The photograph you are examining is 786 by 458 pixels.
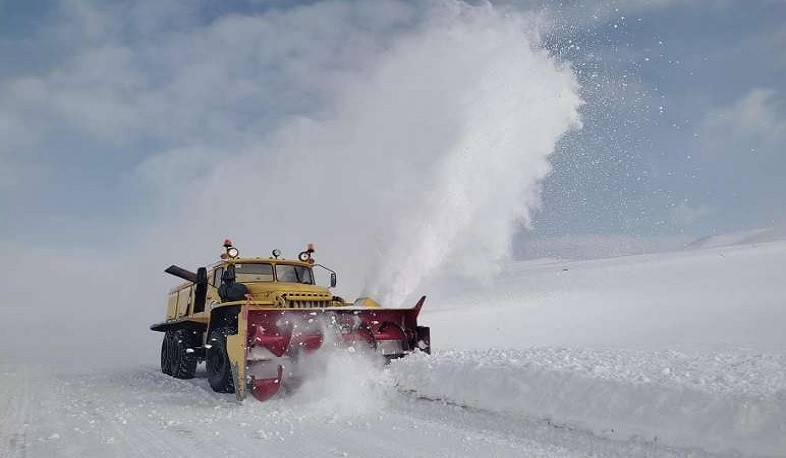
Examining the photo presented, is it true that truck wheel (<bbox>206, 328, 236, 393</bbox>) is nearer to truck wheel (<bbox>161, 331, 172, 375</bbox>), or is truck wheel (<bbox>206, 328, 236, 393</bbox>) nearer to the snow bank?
the snow bank

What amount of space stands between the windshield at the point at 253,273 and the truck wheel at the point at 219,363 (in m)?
1.24

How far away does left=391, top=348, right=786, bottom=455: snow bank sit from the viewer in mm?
4832

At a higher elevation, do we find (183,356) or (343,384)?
(183,356)

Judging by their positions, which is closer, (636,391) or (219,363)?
(636,391)

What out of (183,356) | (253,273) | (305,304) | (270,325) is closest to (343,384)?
(270,325)

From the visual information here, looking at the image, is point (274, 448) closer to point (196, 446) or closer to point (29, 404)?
point (196, 446)

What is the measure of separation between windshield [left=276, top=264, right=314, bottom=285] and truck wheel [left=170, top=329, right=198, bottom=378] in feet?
9.67

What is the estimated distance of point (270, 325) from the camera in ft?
29.4

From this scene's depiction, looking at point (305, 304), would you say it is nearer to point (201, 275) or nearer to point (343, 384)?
point (343, 384)

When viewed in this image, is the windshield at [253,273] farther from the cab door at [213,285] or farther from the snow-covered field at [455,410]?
the snow-covered field at [455,410]

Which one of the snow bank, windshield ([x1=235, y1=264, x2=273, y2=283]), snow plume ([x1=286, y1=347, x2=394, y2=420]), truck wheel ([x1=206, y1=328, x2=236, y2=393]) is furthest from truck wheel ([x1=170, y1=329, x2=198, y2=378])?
the snow bank

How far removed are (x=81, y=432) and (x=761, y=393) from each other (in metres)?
7.10

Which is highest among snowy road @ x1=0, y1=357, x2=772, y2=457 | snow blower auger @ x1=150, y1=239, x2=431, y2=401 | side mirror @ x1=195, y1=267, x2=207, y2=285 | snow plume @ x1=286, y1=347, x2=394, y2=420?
side mirror @ x1=195, y1=267, x2=207, y2=285

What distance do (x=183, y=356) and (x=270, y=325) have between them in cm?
464
